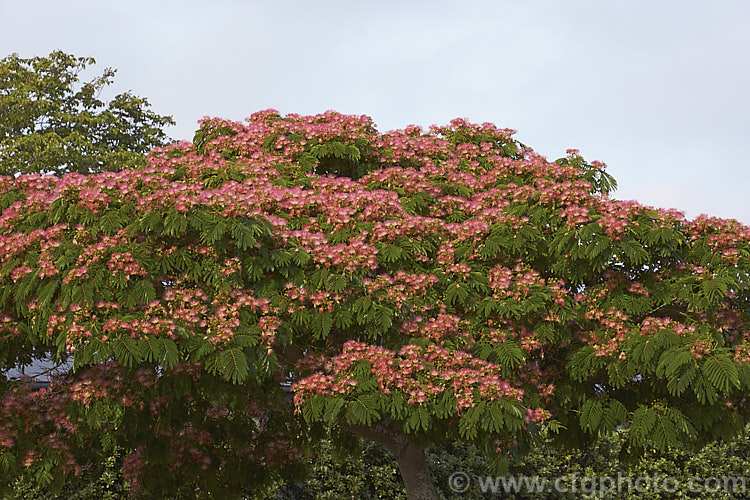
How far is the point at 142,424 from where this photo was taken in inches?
437

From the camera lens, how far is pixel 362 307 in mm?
9406

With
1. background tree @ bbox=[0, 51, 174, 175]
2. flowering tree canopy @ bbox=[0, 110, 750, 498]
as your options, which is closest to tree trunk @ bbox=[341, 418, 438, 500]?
flowering tree canopy @ bbox=[0, 110, 750, 498]

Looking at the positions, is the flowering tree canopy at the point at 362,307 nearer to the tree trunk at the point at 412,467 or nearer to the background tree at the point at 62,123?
the tree trunk at the point at 412,467

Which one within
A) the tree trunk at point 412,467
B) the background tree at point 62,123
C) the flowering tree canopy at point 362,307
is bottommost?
the tree trunk at point 412,467

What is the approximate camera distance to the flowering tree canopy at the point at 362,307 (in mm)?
9133

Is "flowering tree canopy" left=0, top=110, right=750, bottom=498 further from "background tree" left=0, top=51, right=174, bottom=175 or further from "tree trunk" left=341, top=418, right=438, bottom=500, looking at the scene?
"background tree" left=0, top=51, right=174, bottom=175

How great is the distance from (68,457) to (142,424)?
1.06m

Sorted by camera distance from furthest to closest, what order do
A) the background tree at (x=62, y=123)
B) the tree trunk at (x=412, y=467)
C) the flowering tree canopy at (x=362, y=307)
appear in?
1. the background tree at (x=62, y=123)
2. the tree trunk at (x=412, y=467)
3. the flowering tree canopy at (x=362, y=307)

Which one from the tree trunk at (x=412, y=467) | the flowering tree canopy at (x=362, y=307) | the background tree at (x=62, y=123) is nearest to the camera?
the flowering tree canopy at (x=362, y=307)

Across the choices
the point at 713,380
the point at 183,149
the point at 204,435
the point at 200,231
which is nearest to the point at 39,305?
the point at 200,231

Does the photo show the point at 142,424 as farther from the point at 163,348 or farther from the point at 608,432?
the point at 608,432

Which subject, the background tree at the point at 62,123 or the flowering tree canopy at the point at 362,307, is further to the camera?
the background tree at the point at 62,123

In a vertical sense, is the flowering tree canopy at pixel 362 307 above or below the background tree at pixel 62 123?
below

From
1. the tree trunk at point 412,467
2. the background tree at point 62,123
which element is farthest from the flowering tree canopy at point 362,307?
the background tree at point 62,123
